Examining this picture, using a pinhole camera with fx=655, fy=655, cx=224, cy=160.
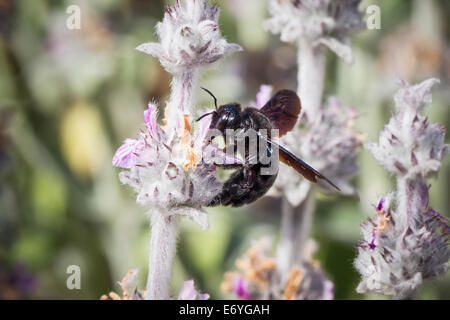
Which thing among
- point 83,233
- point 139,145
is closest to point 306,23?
point 139,145

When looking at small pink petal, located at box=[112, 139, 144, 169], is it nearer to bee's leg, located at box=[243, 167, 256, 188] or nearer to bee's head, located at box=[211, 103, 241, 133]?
bee's head, located at box=[211, 103, 241, 133]

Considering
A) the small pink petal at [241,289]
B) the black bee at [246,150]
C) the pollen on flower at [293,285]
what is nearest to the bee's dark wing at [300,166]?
the black bee at [246,150]

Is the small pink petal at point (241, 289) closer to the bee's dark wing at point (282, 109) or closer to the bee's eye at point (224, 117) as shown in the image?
the bee's dark wing at point (282, 109)

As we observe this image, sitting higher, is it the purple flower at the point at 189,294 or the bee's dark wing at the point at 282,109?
the bee's dark wing at the point at 282,109

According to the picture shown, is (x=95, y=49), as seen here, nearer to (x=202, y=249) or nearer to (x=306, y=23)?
(x=202, y=249)

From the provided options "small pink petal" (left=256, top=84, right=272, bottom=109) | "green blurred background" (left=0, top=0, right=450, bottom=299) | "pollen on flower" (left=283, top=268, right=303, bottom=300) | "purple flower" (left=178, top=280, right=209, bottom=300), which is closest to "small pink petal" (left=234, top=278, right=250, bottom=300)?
"pollen on flower" (left=283, top=268, right=303, bottom=300)
